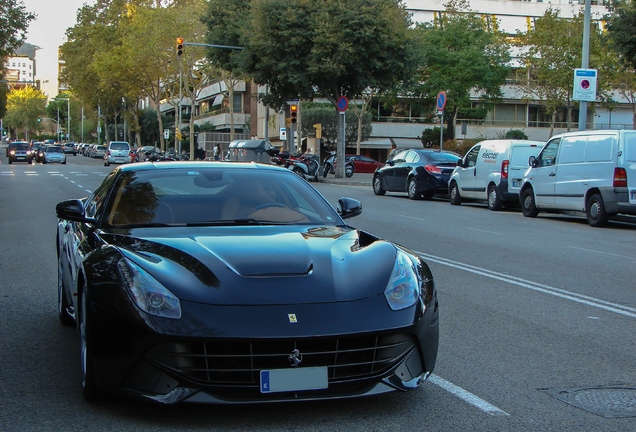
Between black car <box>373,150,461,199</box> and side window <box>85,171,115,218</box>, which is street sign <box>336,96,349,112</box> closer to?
black car <box>373,150,461,199</box>

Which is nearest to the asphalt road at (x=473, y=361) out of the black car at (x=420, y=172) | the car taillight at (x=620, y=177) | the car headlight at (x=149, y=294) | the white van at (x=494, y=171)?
the car headlight at (x=149, y=294)

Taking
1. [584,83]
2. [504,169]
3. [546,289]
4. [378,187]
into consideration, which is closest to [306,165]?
[378,187]

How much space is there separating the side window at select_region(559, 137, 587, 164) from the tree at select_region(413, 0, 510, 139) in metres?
39.0

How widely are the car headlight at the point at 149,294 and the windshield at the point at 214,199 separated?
1091 mm

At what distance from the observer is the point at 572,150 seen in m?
18.7

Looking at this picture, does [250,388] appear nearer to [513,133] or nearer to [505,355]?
[505,355]

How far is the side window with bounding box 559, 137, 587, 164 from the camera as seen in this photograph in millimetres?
18344

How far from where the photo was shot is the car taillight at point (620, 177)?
17.0 m

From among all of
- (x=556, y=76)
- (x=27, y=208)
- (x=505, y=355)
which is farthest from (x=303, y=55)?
(x=505, y=355)

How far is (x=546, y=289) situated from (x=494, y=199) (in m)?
13.6

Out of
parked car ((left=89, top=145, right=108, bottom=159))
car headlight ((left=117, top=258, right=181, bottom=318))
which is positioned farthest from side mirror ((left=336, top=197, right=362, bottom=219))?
parked car ((left=89, top=145, right=108, bottom=159))

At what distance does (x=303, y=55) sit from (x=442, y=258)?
89.0ft

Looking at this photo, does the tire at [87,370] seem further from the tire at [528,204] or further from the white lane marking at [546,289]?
the tire at [528,204]

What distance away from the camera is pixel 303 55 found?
37.2 meters
